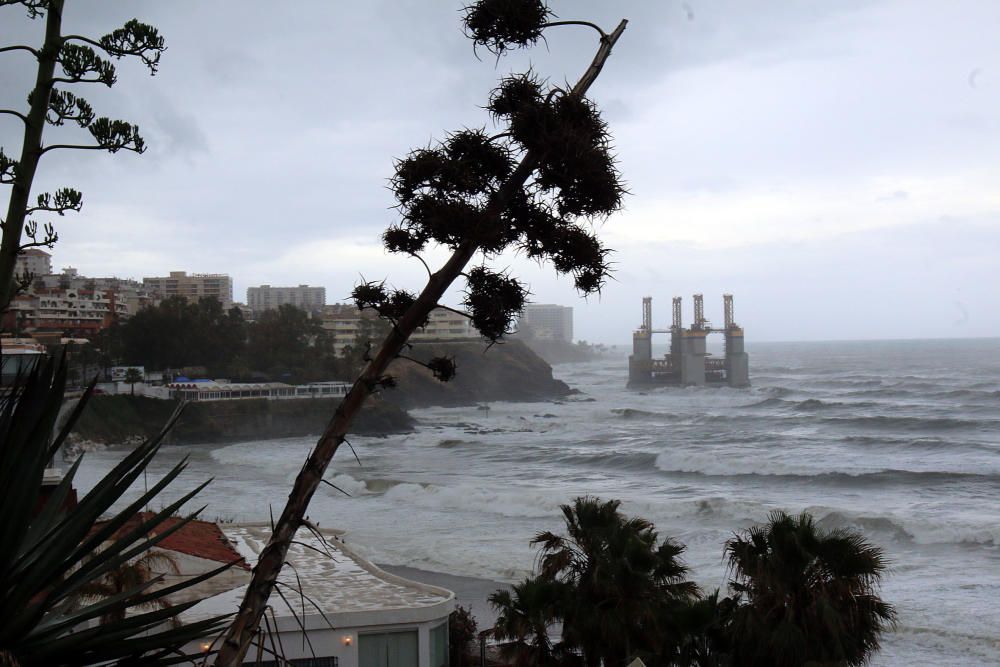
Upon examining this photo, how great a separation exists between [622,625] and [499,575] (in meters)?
9.90

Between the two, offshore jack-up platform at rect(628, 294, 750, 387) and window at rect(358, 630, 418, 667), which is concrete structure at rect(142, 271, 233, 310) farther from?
window at rect(358, 630, 418, 667)

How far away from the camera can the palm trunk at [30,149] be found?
2.69 metres

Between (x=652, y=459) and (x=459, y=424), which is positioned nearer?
(x=652, y=459)

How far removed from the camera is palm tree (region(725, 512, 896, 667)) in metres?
7.87

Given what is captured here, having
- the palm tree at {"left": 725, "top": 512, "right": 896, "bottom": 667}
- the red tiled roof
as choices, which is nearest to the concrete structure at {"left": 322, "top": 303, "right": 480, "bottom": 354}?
the red tiled roof

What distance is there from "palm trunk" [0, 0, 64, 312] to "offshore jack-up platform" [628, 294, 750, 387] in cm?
9006

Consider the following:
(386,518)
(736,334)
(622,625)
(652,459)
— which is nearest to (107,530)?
(622,625)

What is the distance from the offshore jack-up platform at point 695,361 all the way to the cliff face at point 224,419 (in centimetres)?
4233

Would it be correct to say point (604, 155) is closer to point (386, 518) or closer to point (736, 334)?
point (386, 518)

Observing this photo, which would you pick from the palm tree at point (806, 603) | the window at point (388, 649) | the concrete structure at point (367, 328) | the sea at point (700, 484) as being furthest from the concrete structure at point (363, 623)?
the concrete structure at point (367, 328)

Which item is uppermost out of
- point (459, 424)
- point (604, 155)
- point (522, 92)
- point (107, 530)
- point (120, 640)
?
point (522, 92)

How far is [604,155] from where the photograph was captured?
2.83 metres

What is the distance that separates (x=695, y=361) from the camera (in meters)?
93.4

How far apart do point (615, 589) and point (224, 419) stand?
4896 centimetres
